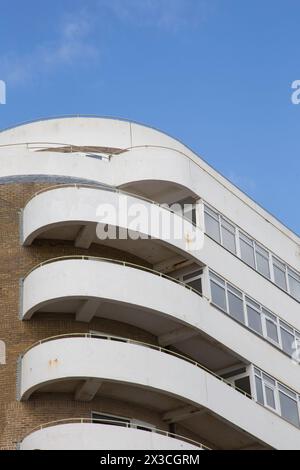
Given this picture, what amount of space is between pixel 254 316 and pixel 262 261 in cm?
281

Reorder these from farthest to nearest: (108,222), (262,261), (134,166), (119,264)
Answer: (262,261)
(134,166)
(119,264)
(108,222)

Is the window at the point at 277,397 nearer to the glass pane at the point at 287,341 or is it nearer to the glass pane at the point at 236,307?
the glass pane at the point at 287,341

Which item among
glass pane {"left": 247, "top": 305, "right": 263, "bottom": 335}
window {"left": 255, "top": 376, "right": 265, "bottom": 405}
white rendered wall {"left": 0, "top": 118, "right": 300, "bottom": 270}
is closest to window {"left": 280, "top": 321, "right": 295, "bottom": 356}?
glass pane {"left": 247, "top": 305, "right": 263, "bottom": 335}

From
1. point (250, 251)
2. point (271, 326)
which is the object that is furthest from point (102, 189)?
point (271, 326)

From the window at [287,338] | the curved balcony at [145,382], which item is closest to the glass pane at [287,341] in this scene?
the window at [287,338]

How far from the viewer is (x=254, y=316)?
33.9 m

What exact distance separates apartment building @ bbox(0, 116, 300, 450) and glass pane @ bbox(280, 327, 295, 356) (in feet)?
0.26

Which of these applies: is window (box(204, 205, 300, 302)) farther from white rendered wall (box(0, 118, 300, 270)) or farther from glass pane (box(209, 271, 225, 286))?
glass pane (box(209, 271, 225, 286))

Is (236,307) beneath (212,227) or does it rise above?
beneath

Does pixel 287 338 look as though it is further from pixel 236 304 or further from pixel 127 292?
pixel 127 292

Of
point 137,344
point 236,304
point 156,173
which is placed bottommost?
point 137,344

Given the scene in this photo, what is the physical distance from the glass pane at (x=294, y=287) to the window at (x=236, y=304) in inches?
153

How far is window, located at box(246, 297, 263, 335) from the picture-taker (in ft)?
110
